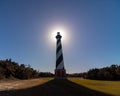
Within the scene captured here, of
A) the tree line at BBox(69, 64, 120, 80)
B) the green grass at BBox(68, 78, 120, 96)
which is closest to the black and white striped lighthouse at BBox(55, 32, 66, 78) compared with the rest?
the green grass at BBox(68, 78, 120, 96)

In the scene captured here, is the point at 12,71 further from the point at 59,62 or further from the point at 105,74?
the point at 105,74

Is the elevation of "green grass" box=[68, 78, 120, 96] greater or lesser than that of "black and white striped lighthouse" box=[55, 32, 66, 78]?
lesser

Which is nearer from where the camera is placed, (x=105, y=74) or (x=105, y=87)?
(x=105, y=87)

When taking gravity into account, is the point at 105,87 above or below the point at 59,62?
below

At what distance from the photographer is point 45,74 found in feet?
227

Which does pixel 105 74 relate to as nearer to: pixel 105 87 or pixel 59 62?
pixel 59 62

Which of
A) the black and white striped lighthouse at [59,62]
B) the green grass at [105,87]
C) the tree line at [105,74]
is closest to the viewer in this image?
the green grass at [105,87]

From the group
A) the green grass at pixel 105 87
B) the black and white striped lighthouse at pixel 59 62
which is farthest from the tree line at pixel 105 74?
the green grass at pixel 105 87

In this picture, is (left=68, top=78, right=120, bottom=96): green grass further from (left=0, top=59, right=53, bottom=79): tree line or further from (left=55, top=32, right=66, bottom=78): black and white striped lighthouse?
(left=0, top=59, right=53, bottom=79): tree line

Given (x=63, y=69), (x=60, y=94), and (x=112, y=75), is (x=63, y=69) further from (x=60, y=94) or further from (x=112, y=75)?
(x=60, y=94)

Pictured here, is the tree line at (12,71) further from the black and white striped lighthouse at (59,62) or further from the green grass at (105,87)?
the green grass at (105,87)

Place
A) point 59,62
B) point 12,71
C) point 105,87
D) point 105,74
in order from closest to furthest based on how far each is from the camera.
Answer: point 105,87
point 59,62
point 12,71
point 105,74

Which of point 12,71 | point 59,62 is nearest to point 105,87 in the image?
point 59,62

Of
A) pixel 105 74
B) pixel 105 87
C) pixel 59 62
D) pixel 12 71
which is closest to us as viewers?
pixel 105 87
